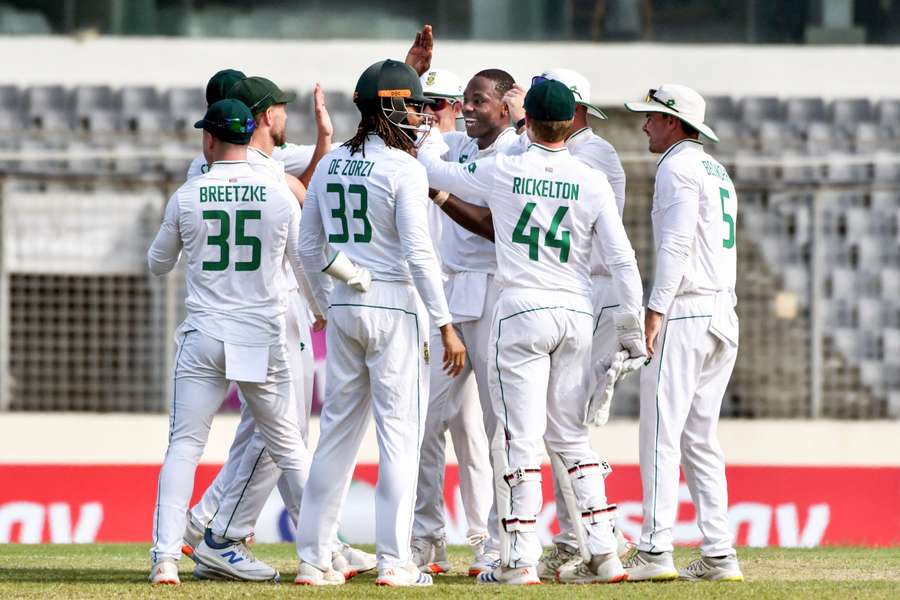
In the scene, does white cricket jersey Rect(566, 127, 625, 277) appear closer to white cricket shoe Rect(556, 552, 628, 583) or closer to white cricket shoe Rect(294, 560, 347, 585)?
white cricket shoe Rect(556, 552, 628, 583)

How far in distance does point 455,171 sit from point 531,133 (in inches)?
14.7

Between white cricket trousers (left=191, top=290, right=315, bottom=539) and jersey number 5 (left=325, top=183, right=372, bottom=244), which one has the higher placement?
jersey number 5 (left=325, top=183, right=372, bottom=244)

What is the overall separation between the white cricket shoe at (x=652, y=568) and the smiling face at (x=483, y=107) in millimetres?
2057

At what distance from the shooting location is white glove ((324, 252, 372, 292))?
6.14 m

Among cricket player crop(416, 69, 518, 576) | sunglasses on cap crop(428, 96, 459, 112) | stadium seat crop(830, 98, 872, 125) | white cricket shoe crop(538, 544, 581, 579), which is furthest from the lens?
stadium seat crop(830, 98, 872, 125)

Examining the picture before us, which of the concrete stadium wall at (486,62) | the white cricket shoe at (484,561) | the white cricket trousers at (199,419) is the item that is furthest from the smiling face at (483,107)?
the concrete stadium wall at (486,62)

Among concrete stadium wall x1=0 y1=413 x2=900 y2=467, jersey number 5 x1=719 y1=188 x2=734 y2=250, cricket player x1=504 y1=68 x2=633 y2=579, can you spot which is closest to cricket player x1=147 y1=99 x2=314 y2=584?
A: cricket player x1=504 y1=68 x2=633 y2=579

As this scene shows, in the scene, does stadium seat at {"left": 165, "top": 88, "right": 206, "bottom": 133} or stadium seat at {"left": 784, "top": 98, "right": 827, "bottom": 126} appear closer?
stadium seat at {"left": 165, "top": 88, "right": 206, "bottom": 133}

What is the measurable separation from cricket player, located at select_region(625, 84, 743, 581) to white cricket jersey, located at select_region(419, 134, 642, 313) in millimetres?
297

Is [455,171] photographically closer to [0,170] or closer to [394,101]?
[394,101]

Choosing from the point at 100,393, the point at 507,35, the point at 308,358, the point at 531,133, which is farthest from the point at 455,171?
the point at 507,35

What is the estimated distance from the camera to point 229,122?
21.2 ft

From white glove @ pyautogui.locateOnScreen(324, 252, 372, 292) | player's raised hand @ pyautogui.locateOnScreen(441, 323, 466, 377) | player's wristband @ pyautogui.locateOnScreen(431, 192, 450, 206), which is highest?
player's wristband @ pyautogui.locateOnScreen(431, 192, 450, 206)

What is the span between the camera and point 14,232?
11633mm
